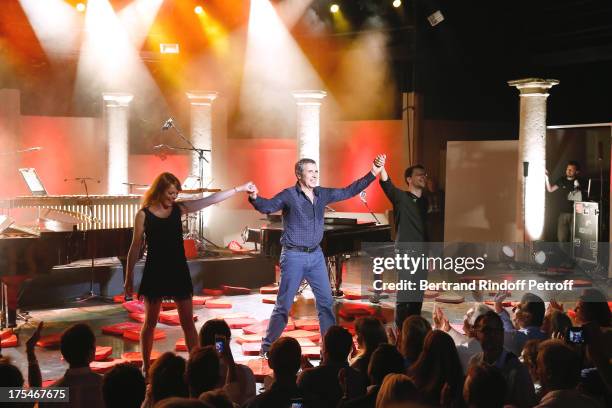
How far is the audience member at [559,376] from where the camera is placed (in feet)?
12.0

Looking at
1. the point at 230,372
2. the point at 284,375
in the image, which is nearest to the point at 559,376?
the point at 284,375

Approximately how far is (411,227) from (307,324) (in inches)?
71.1

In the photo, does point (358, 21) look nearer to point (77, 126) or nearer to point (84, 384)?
point (77, 126)

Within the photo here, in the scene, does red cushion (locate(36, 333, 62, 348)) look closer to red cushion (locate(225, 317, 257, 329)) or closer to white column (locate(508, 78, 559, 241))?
red cushion (locate(225, 317, 257, 329))

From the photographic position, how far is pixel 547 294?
10.8 meters

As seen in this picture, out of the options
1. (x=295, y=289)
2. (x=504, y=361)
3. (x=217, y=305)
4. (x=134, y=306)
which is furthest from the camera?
(x=217, y=305)

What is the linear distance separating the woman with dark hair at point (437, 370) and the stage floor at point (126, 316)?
313cm

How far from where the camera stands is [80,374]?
4.09 m

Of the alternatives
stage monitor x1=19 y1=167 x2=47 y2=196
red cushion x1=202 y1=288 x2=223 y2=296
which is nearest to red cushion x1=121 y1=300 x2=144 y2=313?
red cushion x1=202 y1=288 x2=223 y2=296

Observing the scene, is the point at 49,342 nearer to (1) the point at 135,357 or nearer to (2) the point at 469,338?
(1) the point at 135,357

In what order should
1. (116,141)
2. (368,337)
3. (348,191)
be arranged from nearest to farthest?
(368,337) → (348,191) → (116,141)

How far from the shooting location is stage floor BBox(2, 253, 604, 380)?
7237 mm

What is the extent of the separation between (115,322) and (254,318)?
5.10 feet

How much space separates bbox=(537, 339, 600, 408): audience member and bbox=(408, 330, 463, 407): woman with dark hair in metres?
0.46
